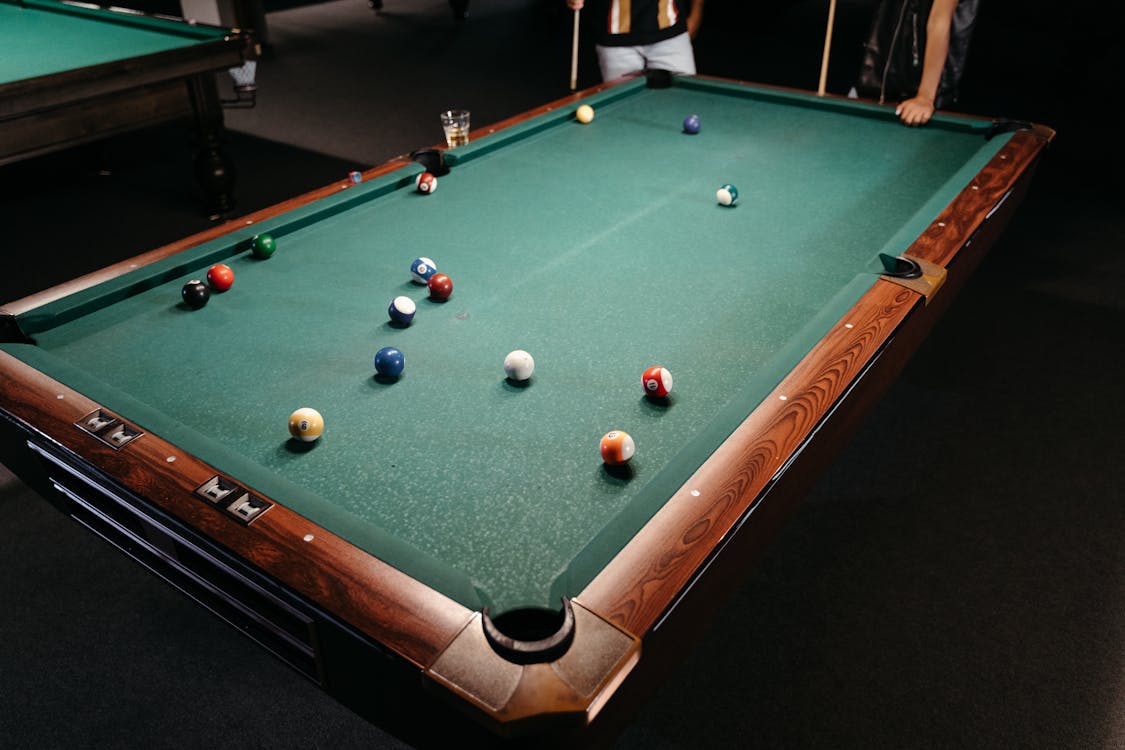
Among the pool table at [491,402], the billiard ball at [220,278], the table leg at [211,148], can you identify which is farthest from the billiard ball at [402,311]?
the table leg at [211,148]

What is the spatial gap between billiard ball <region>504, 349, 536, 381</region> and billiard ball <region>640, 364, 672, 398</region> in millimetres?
211

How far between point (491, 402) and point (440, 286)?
0.42 metres

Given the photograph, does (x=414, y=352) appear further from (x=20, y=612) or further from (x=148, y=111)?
(x=148, y=111)

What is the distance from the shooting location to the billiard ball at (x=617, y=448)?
1.22 m

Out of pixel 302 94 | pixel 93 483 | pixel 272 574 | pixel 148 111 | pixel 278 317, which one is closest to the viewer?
pixel 272 574

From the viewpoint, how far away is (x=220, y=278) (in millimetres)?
1763

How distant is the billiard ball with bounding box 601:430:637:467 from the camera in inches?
48.1

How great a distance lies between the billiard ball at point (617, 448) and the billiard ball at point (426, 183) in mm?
1316

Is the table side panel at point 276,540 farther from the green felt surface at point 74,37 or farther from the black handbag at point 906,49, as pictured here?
the black handbag at point 906,49

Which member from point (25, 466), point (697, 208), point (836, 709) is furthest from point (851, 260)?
point (25, 466)

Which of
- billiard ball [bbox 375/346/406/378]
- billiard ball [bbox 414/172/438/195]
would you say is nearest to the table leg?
billiard ball [bbox 414/172/438/195]

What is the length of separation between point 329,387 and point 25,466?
0.58m

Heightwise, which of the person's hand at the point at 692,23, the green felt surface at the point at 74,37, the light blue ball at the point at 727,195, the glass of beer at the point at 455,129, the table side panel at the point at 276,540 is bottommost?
the light blue ball at the point at 727,195

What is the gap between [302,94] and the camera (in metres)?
5.88
